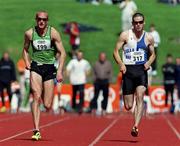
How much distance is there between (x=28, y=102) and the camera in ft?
84.9

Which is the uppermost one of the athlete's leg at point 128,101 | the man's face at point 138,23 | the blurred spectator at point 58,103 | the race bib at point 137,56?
the man's face at point 138,23

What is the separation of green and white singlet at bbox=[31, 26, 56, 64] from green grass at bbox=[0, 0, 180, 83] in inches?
1027

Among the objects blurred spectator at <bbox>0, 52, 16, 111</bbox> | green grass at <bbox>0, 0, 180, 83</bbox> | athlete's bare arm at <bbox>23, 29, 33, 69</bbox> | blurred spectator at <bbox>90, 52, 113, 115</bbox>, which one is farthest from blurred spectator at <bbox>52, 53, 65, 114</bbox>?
green grass at <bbox>0, 0, 180, 83</bbox>

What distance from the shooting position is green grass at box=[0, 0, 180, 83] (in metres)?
42.5

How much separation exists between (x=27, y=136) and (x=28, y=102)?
1279 cm

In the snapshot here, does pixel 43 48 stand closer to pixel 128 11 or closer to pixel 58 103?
pixel 58 103

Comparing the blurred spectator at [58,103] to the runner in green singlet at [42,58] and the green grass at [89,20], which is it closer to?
the runner in green singlet at [42,58]

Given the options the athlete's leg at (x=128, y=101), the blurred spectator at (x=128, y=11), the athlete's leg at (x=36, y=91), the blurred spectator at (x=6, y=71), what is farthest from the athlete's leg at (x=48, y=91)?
the blurred spectator at (x=128, y=11)

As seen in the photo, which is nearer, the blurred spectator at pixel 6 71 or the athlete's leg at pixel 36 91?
the athlete's leg at pixel 36 91

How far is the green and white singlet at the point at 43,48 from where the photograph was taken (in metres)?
12.3

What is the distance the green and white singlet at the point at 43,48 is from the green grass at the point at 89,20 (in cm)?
2608

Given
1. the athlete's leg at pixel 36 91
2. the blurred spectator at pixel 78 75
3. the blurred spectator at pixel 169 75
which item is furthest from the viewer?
the blurred spectator at pixel 169 75

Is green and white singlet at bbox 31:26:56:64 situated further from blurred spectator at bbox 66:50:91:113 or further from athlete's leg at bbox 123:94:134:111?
blurred spectator at bbox 66:50:91:113

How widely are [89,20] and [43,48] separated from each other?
35.1 meters
